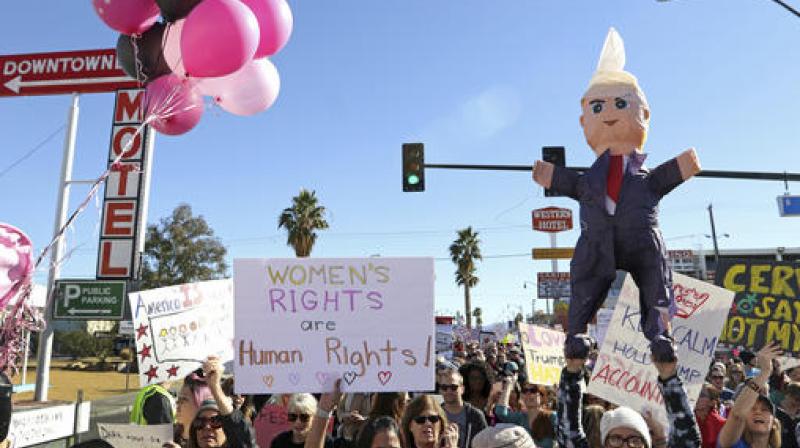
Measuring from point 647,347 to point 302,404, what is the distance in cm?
251

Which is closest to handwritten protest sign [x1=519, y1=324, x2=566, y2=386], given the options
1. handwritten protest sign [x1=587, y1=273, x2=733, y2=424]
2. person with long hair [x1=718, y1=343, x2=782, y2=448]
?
handwritten protest sign [x1=587, y1=273, x2=733, y2=424]

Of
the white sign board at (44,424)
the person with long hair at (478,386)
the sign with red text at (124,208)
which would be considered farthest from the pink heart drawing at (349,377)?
the sign with red text at (124,208)

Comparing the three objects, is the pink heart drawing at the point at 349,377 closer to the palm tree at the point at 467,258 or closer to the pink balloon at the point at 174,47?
the pink balloon at the point at 174,47

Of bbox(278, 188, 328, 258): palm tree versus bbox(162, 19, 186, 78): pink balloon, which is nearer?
bbox(162, 19, 186, 78): pink balloon

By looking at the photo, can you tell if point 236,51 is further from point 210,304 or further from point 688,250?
point 688,250

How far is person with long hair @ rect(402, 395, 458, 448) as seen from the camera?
3.55 metres

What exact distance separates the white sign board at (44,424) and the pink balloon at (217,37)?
4.13 metres

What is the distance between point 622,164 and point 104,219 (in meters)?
11.4

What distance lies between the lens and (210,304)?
5500 mm

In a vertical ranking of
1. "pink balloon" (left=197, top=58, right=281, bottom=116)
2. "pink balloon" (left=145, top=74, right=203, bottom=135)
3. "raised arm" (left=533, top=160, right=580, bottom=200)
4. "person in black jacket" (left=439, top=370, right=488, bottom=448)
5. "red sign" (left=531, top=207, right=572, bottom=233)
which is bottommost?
"person in black jacket" (left=439, top=370, right=488, bottom=448)

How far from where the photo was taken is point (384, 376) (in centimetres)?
328

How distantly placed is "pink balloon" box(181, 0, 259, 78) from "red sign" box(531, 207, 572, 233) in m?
45.8

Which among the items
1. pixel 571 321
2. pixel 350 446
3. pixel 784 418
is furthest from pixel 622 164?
pixel 784 418

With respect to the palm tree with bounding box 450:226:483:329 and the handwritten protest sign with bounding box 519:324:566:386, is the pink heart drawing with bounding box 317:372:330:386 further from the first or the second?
the palm tree with bounding box 450:226:483:329
